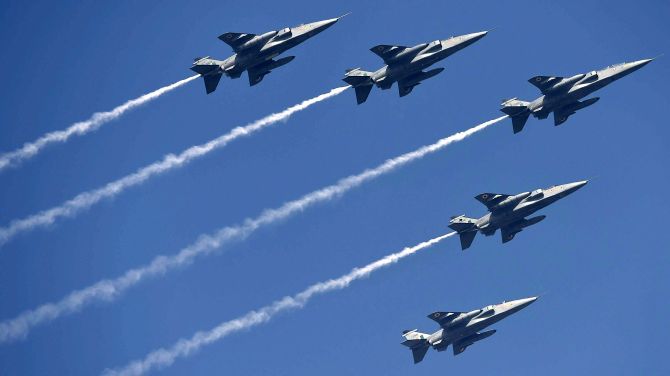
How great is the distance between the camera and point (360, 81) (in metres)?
121

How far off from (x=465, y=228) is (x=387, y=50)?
16050 millimetres

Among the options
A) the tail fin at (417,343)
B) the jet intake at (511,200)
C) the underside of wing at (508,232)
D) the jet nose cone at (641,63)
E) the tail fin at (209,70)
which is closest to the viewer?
the jet intake at (511,200)

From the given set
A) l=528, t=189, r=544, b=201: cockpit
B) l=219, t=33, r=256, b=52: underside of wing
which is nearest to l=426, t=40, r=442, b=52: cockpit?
l=528, t=189, r=544, b=201: cockpit

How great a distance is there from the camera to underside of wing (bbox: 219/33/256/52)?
11881 centimetres

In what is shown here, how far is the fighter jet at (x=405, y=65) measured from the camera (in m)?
119

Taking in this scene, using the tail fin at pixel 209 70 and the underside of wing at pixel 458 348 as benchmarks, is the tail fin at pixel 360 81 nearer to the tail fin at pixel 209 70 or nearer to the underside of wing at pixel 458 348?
the tail fin at pixel 209 70

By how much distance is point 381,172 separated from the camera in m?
126

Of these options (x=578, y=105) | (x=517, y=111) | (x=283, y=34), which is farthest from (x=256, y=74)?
(x=578, y=105)

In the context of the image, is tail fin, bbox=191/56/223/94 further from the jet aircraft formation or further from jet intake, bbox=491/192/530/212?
jet intake, bbox=491/192/530/212

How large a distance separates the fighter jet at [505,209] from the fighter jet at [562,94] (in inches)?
238

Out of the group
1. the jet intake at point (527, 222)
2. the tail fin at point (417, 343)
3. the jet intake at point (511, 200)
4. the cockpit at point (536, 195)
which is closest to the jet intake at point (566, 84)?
the cockpit at point (536, 195)

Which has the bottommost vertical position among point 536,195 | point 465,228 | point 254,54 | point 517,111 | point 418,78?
point 465,228

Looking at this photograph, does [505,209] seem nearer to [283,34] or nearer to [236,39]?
[283,34]

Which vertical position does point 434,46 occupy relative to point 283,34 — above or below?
below
